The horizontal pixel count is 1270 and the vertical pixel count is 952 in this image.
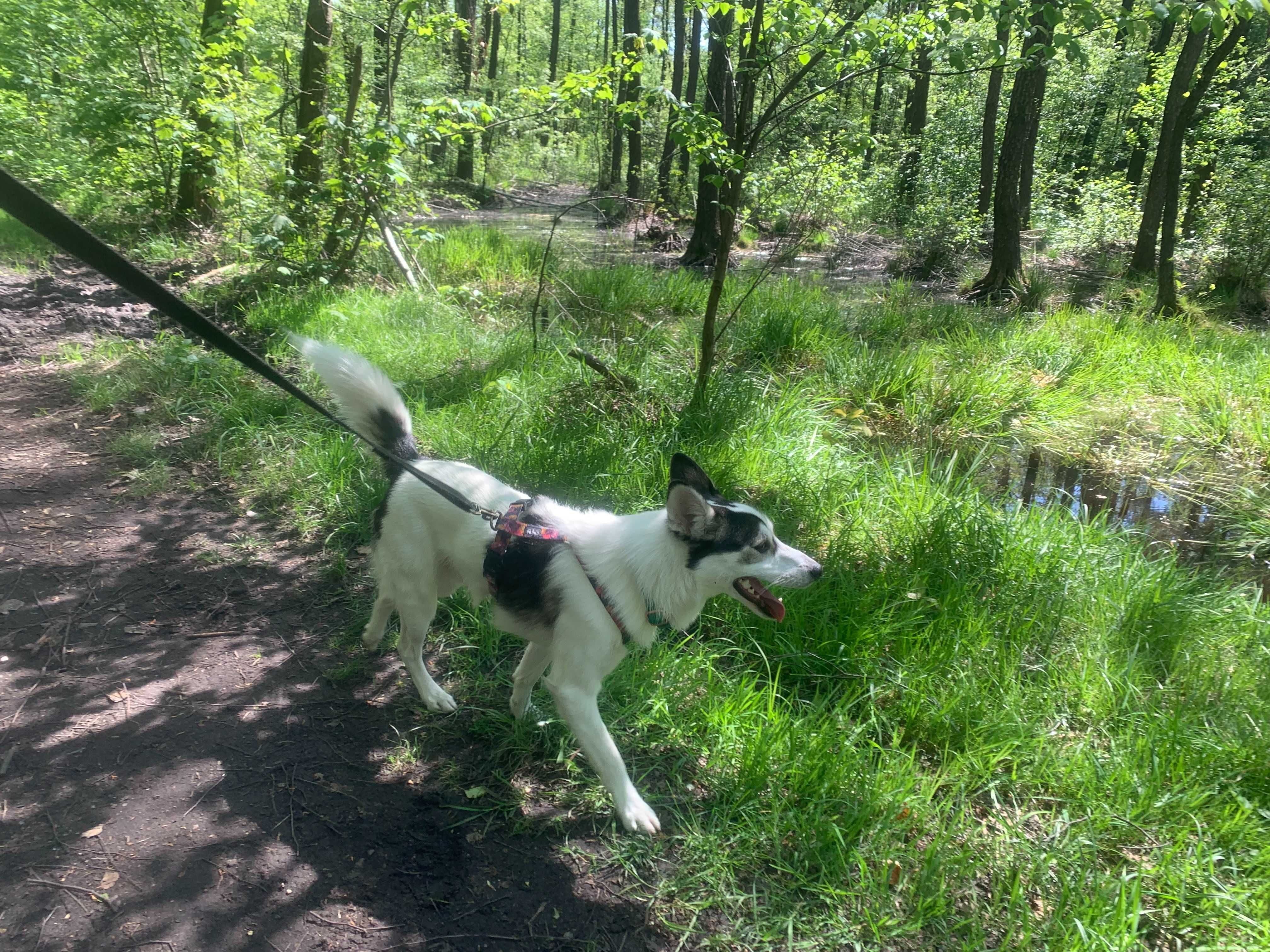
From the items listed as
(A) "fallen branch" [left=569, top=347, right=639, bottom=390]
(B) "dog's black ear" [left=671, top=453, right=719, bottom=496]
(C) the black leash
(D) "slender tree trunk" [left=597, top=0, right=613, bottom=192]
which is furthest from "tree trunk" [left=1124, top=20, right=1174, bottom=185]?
(C) the black leash

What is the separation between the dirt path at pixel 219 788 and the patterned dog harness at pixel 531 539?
0.71 m

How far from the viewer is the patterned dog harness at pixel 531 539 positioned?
2.51m

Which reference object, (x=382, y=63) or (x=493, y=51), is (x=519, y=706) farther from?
(x=493, y=51)

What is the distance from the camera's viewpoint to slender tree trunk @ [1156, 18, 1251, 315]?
8156mm

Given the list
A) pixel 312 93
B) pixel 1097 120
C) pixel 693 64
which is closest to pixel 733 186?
pixel 312 93

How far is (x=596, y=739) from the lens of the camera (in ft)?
7.97

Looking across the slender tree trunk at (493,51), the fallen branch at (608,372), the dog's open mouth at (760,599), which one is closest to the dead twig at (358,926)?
the dog's open mouth at (760,599)

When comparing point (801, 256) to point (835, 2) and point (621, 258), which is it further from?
point (835, 2)

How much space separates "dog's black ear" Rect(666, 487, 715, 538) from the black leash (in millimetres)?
1278

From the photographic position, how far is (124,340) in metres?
6.23

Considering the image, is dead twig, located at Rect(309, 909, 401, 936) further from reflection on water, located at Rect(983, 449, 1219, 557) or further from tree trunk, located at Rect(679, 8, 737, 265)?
reflection on water, located at Rect(983, 449, 1219, 557)

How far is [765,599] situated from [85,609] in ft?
10.1

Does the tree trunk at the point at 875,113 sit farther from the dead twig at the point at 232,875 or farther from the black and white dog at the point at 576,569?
the dead twig at the point at 232,875

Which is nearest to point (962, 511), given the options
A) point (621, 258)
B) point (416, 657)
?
point (416, 657)
